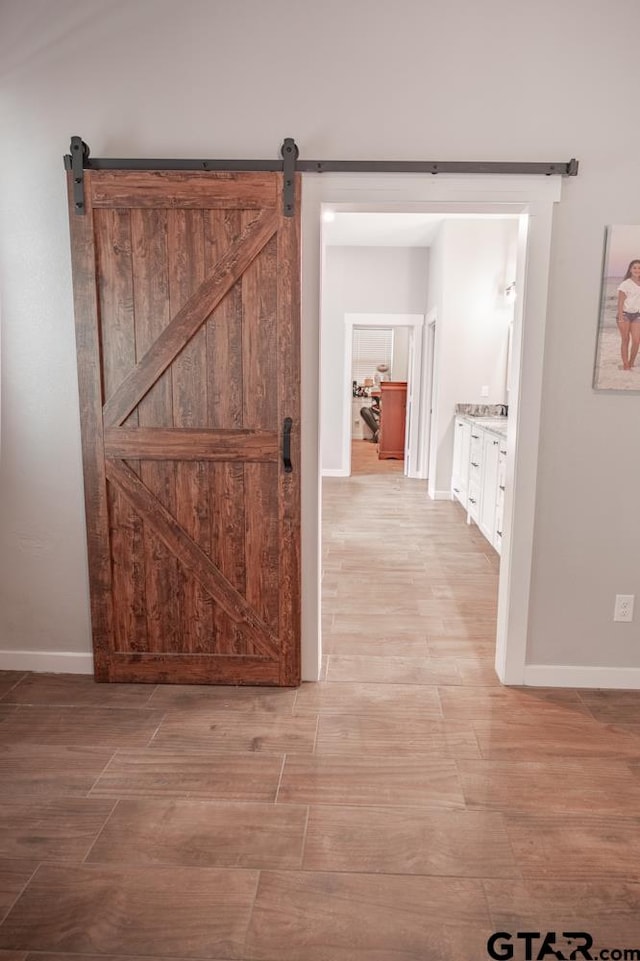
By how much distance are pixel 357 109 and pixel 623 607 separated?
Result: 7.91 feet

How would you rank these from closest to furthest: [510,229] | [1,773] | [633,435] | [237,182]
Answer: [1,773], [237,182], [633,435], [510,229]

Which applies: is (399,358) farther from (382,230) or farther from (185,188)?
(185,188)

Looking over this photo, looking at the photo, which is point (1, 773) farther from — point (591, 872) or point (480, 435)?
point (480, 435)

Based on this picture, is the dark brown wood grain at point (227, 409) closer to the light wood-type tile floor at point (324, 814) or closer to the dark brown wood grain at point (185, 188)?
the dark brown wood grain at point (185, 188)

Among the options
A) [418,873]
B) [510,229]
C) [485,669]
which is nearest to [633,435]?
[485,669]

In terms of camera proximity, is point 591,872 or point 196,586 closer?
point 591,872

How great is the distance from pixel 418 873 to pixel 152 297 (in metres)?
2.29

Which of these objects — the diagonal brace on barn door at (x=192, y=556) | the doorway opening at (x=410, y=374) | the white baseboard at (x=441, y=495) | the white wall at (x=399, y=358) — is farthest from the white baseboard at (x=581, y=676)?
the white wall at (x=399, y=358)

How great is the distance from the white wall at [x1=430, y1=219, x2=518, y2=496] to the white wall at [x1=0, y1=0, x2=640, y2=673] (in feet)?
14.0

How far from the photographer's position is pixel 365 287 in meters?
8.20

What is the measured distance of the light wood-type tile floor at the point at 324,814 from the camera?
1.66 m

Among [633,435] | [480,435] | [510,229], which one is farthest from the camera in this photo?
[510,229]

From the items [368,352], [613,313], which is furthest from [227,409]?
[368,352]

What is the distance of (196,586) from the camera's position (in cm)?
288
